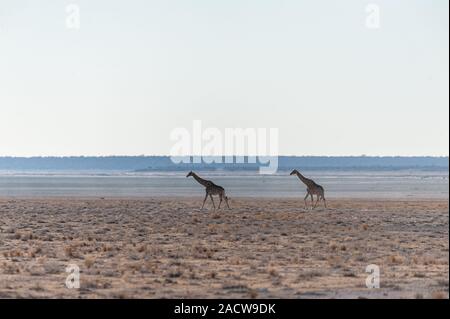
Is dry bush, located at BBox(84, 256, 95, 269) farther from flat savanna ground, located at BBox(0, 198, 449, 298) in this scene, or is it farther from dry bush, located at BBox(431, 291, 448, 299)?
dry bush, located at BBox(431, 291, 448, 299)

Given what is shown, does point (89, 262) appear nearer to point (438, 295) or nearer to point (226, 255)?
point (226, 255)

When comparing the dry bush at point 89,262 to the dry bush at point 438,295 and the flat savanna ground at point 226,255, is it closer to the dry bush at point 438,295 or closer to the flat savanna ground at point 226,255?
the flat savanna ground at point 226,255

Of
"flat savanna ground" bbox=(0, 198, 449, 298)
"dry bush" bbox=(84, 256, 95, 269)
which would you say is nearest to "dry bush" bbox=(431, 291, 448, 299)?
"flat savanna ground" bbox=(0, 198, 449, 298)

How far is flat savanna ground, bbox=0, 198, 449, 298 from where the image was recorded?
18203mm

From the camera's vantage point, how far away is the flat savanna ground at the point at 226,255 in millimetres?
18203

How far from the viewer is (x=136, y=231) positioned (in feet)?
108

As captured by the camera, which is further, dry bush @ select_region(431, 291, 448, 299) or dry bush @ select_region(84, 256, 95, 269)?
dry bush @ select_region(84, 256, 95, 269)

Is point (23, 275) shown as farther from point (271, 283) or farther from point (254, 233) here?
point (254, 233)

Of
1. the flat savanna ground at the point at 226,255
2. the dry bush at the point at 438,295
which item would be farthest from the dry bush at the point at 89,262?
the dry bush at the point at 438,295

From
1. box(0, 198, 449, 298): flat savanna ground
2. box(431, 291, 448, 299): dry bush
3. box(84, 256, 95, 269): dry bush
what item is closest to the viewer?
box(431, 291, 448, 299): dry bush

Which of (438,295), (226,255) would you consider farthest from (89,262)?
(438,295)

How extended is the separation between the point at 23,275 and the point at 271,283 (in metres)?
5.63
